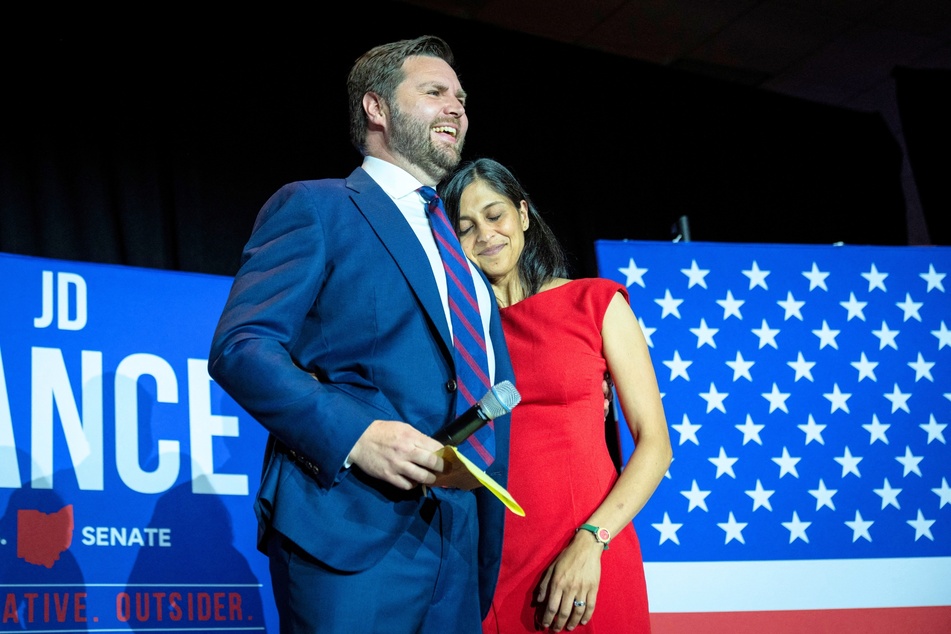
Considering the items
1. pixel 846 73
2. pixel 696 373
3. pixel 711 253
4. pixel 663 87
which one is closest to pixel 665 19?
pixel 663 87

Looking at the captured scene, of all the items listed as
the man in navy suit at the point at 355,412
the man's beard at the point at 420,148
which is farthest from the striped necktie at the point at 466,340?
the man's beard at the point at 420,148

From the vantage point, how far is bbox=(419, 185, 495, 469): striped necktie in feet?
4.62

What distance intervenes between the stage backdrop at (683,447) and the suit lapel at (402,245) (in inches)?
49.4

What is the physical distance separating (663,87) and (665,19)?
0.34 m

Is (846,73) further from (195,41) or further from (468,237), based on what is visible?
(468,237)

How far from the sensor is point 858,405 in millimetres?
A: 2873

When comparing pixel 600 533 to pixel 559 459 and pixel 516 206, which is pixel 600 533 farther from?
pixel 516 206

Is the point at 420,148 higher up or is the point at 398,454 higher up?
the point at 420,148

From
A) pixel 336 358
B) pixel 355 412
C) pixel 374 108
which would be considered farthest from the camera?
pixel 374 108

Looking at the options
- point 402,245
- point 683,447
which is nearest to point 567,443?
point 402,245

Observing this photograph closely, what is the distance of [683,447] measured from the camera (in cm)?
274

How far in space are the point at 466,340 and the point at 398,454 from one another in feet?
0.92

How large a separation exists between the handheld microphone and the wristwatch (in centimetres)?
63

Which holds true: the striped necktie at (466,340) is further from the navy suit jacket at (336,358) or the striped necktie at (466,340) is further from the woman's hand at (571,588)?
the woman's hand at (571,588)
